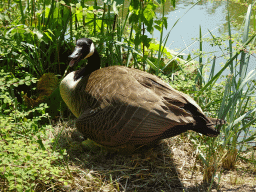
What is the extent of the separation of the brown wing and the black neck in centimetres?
34

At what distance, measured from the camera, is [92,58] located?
3350mm

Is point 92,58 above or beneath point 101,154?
above

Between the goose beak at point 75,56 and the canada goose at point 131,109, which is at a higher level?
the goose beak at point 75,56

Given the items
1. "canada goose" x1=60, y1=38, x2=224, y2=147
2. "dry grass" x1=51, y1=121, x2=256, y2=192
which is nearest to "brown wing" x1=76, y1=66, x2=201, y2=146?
"canada goose" x1=60, y1=38, x2=224, y2=147

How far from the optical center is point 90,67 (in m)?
3.36

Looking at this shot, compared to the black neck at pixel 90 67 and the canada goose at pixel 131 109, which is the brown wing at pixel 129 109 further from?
the black neck at pixel 90 67

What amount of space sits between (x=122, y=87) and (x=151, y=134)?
516 mm

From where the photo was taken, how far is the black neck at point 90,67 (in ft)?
10.8

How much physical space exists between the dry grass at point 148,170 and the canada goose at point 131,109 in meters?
0.24

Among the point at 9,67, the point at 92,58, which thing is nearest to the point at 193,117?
the point at 92,58

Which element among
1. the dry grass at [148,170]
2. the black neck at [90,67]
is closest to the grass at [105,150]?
the dry grass at [148,170]

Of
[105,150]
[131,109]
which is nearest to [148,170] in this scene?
[105,150]

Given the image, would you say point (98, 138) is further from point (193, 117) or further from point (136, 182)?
point (193, 117)

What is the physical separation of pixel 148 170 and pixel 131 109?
2.24 feet
